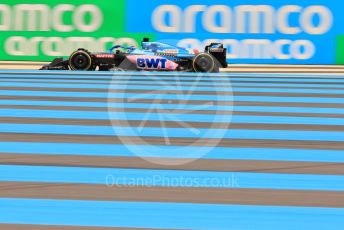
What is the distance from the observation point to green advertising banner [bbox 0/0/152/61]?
1016 inches

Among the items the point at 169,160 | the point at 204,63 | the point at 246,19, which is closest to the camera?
the point at 169,160

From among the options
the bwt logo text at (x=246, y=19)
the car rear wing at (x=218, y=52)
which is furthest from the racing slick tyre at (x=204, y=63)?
the bwt logo text at (x=246, y=19)

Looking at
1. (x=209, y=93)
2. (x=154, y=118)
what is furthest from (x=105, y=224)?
(x=209, y=93)

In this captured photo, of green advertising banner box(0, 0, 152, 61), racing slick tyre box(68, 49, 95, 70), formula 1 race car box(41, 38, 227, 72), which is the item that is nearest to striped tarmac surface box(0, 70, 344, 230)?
formula 1 race car box(41, 38, 227, 72)

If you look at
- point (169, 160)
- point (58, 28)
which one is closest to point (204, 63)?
point (58, 28)

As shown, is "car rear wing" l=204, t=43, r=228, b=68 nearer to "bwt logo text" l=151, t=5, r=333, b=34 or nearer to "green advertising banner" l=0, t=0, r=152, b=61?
"bwt logo text" l=151, t=5, r=333, b=34

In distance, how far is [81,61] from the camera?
2102 centimetres

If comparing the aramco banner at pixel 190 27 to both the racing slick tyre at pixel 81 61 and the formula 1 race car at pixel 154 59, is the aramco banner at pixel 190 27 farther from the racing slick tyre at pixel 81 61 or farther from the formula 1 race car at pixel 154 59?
the formula 1 race car at pixel 154 59

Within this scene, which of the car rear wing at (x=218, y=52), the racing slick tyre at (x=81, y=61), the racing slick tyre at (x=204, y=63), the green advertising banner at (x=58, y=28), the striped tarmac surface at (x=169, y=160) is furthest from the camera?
the green advertising banner at (x=58, y=28)

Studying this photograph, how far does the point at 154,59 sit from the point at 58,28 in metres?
6.42

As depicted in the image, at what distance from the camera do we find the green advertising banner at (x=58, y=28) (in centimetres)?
2580

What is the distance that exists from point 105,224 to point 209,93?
10.6 m

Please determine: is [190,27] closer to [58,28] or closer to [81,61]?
[58,28]

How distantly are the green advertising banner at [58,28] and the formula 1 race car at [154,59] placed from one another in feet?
15.6
